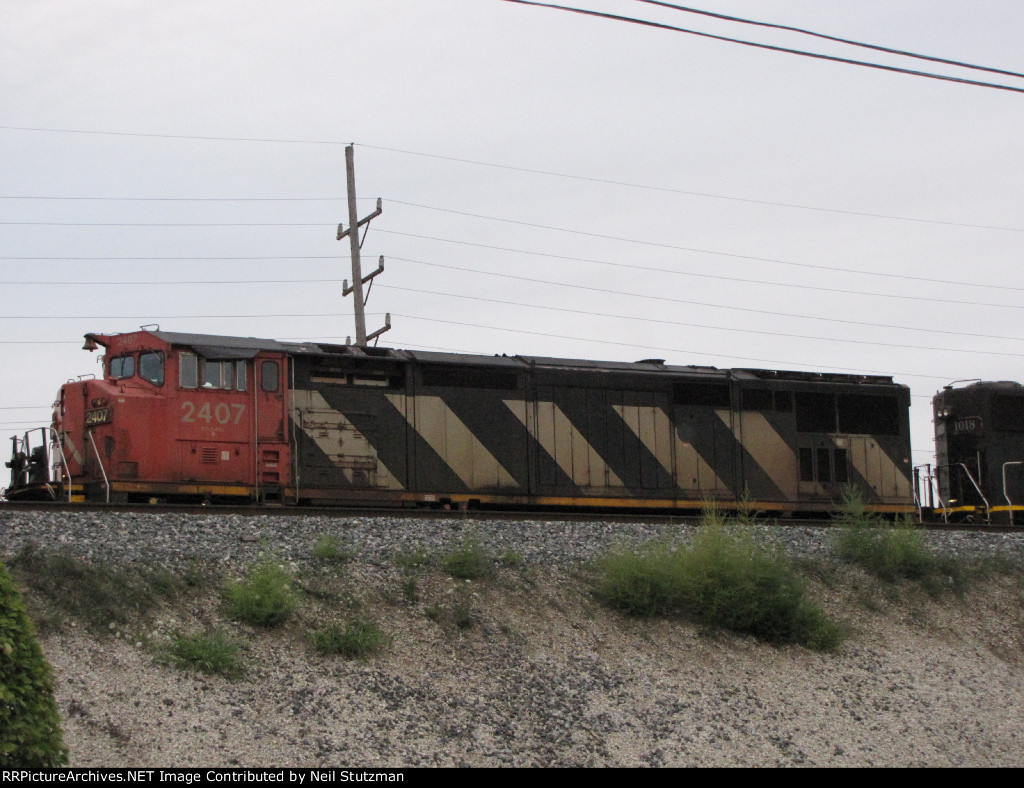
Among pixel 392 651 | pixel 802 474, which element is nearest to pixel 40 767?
pixel 392 651

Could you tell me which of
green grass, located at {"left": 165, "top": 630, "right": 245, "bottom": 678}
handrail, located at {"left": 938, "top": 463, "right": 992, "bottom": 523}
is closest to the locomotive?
handrail, located at {"left": 938, "top": 463, "right": 992, "bottom": 523}

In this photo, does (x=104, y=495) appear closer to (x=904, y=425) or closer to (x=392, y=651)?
(x=392, y=651)

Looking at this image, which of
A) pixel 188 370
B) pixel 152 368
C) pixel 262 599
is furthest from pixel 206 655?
pixel 152 368

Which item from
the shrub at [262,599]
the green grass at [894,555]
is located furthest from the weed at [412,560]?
the green grass at [894,555]

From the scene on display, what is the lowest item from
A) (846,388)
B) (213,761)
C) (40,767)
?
(213,761)

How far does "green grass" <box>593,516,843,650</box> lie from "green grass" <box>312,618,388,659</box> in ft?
10.8

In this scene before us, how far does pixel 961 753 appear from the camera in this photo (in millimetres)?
12375

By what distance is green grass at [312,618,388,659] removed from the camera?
11.5 m

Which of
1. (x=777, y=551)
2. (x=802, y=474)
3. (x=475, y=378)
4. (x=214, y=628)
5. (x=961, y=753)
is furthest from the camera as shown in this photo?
(x=802, y=474)

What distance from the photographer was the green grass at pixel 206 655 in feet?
34.6

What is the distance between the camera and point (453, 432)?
1920 cm

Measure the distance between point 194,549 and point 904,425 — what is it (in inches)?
595

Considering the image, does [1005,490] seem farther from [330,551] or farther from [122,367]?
[122,367]

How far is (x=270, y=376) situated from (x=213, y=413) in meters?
1.08
